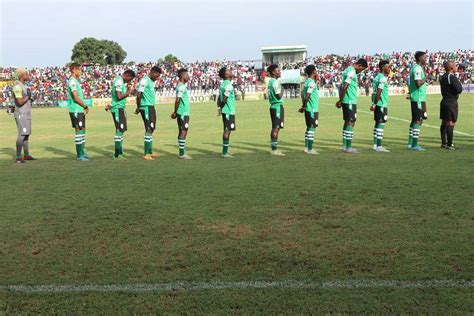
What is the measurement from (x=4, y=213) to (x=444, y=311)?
5432 millimetres

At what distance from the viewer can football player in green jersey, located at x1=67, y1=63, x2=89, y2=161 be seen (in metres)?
11.7

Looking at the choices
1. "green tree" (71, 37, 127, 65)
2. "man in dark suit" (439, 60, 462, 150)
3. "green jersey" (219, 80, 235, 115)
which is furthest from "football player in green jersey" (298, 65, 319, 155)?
"green tree" (71, 37, 127, 65)

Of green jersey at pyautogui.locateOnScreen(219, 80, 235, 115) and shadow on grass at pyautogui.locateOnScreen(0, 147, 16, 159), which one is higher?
green jersey at pyautogui.locateOnScreen(219, 80, 235, 115)

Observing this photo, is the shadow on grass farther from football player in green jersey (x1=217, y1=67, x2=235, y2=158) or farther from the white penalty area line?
the white penalty area line

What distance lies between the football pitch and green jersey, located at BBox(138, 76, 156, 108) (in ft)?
5.66

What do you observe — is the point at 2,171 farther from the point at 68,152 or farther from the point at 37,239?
the point at 37,239

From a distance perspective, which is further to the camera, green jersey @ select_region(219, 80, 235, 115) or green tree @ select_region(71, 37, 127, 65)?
green tree @ select_region(71, 37, 127, 65)

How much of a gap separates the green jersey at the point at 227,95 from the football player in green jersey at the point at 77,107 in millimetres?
2992

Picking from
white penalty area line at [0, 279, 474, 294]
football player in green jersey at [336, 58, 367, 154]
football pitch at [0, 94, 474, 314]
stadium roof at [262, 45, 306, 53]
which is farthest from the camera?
stadium roof at [262, 45, 306, 53]

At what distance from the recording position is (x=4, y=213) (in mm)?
6820

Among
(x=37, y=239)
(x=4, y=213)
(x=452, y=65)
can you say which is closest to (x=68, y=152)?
(x=4, y=213)

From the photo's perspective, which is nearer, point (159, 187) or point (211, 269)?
point (211, 269)

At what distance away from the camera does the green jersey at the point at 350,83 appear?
11.9m

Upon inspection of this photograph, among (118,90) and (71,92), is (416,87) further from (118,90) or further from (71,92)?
(71,92)
